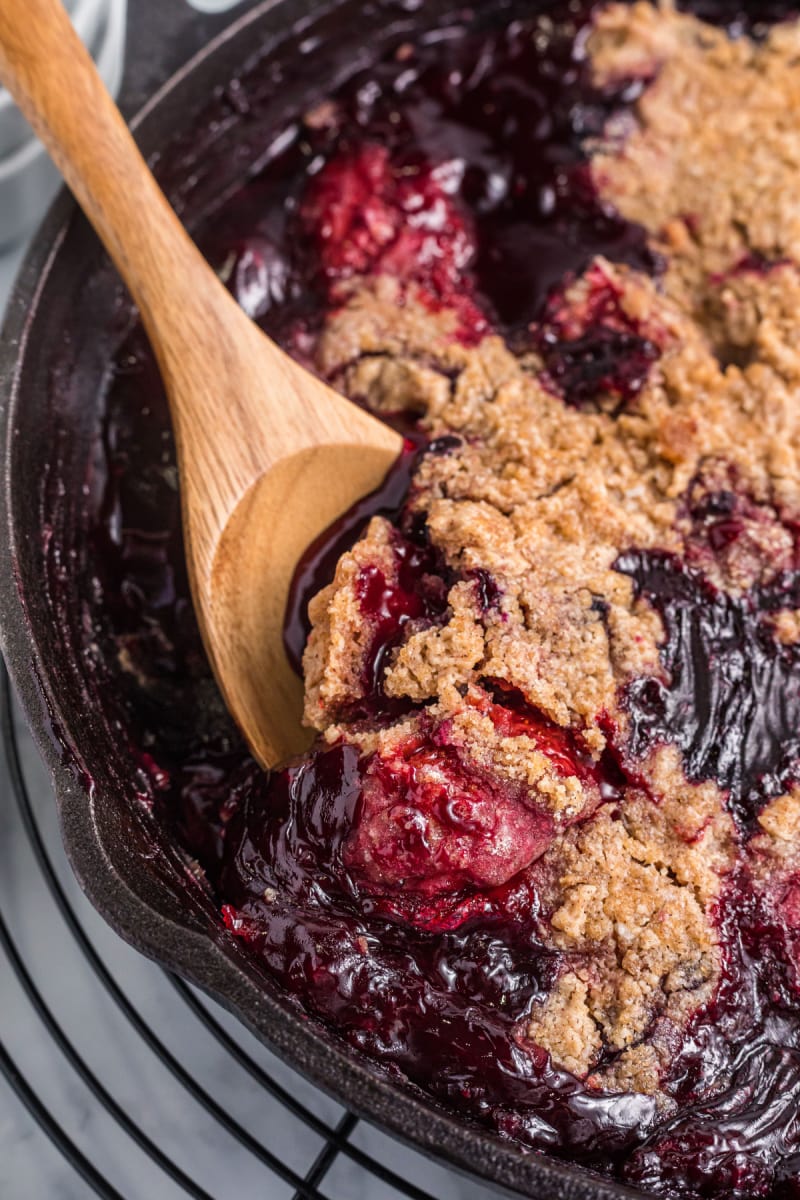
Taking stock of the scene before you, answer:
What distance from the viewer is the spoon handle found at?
1.87 meters

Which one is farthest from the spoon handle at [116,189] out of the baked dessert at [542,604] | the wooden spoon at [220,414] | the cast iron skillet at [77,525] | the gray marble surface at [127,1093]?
the gray marble surface at [127,1093]

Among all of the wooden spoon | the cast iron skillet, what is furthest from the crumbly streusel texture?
the cast iron skillet

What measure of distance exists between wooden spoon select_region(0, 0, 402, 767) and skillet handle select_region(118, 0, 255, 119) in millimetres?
345

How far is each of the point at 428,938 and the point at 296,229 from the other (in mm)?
1446

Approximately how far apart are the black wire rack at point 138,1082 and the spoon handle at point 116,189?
0.97 meters

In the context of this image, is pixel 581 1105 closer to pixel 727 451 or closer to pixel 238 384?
pixel 727 451

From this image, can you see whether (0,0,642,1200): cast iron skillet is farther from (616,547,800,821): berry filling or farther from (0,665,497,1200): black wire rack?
(616,547,800,821): berry filling

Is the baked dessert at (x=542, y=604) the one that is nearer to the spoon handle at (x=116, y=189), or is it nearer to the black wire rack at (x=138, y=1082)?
the spoon handle at (x=116, y=189)

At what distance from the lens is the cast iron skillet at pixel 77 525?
54.9 inches

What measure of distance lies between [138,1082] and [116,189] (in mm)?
1631

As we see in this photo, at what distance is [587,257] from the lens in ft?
7.32

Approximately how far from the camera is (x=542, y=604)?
176 cm

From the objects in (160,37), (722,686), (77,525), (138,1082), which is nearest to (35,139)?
(160,37)

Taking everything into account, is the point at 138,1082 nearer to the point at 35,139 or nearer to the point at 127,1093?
the point at 127,1093
